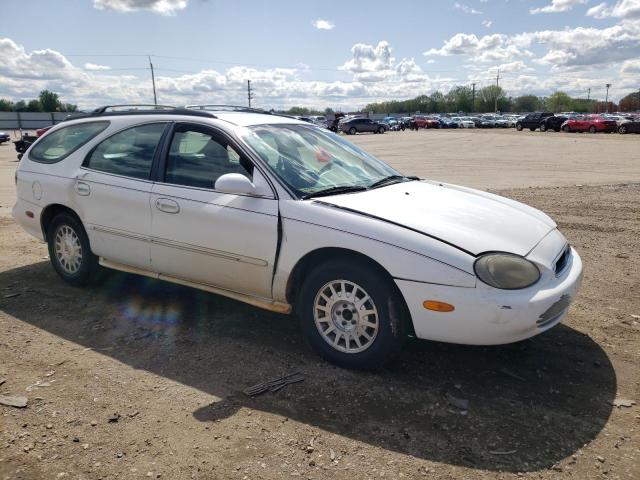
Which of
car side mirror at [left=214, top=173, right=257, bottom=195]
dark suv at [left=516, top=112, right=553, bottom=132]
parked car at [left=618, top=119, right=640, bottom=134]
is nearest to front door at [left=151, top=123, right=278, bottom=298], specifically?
car side mirror at [left=214, top=173, right=257, bottom=195]

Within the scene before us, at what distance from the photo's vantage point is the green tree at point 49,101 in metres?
99.7

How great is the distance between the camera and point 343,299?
347 centimetres

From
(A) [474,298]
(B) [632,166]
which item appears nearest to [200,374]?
(A) [474,298]

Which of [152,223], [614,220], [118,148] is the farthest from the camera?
[614,220]

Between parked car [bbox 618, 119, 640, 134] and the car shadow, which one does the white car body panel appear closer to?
the car shadow

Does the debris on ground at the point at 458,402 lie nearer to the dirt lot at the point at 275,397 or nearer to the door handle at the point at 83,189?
the dirt lot at the point at 275,397

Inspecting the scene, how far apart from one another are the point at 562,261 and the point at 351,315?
151 centimetres

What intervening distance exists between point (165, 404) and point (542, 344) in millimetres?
2715

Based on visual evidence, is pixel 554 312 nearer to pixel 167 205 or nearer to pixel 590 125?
pixel 167 205

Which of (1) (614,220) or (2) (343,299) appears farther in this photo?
(1) (614,220)

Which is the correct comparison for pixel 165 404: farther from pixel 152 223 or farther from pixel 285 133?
pixel 285 133

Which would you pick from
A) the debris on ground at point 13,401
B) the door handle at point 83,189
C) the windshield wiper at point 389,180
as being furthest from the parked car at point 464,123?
the debris on ground at point 13,401

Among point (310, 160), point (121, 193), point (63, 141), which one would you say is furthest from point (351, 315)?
point (63, 141)

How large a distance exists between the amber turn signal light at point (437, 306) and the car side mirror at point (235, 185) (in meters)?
1.42
